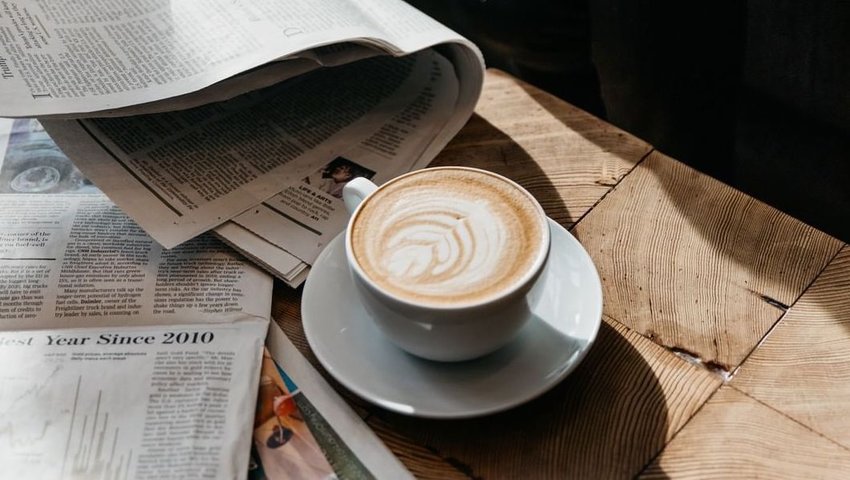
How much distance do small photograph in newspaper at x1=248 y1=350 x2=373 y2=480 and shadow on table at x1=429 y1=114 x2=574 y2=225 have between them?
0.80 feet

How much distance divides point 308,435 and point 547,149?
326 millimetres

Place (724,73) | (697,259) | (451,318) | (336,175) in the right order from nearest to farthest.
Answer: (451,318), (697,259), (336,175), (724,73)

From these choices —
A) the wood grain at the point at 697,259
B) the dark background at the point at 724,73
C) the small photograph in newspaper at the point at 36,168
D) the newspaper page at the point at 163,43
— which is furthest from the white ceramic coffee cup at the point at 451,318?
the dark background at the point at 724,73

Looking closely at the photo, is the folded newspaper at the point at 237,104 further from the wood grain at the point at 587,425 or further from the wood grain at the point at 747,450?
the wood grain at the point at 747,450

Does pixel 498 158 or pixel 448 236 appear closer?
pixel 448 236

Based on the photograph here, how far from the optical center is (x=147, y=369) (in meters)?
0.50

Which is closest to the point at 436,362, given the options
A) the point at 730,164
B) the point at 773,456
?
the point at 773,456

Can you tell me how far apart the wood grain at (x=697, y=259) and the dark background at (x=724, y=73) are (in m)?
0.27

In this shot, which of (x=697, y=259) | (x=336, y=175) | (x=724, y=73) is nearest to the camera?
(x=697, y=259)

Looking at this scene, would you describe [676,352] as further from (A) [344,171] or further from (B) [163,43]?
(B) [163,43]

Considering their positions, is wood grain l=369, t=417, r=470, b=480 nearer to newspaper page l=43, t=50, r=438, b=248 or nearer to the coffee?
the coffee

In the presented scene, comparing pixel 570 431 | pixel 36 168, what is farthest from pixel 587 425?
pixel 36 168

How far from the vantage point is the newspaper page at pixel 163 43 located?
0.60m

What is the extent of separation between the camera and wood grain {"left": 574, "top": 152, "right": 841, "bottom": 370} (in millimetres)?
512
